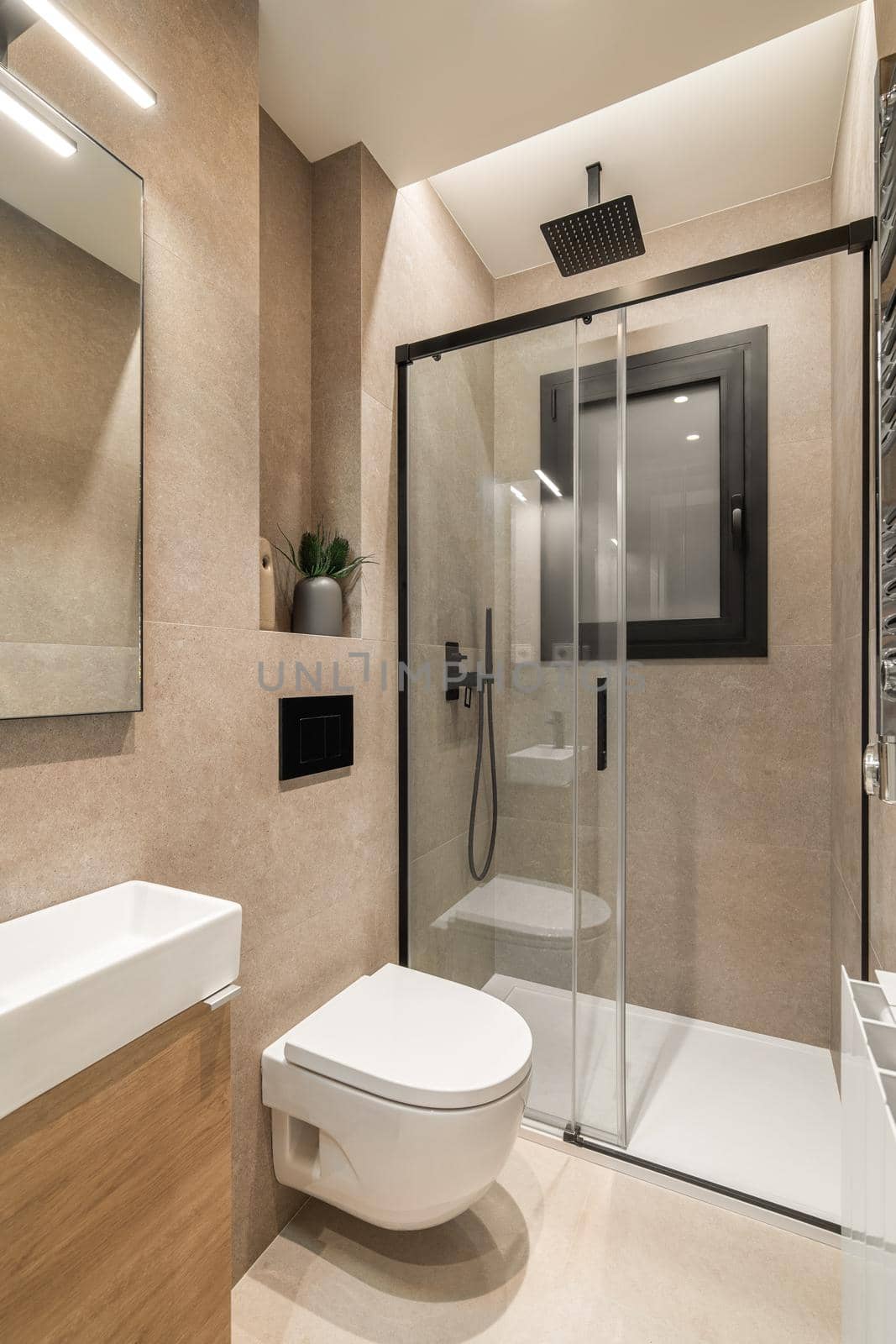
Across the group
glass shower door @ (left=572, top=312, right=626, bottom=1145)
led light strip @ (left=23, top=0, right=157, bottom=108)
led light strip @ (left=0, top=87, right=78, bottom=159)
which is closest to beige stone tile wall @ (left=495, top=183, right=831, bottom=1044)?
glass shower door @ (left=572, top=312, right=626, bottom=1145)

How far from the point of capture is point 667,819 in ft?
7.38

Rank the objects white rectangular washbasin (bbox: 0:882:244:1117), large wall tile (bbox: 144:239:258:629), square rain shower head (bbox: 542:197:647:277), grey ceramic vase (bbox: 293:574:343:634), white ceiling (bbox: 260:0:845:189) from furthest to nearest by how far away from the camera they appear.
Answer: square rain shower head (bbox: 542:197:647:277) → grey ceramic vase (bbox: 293:574:343:634) → white ceiling (bbox: 260:0:845:189) → large wall tile (bbox: 144:239:258:629) → white rectangular washbasin (bbox: 0:882:244:1117)

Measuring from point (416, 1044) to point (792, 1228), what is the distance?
3.11 feet

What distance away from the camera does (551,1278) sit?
130cm

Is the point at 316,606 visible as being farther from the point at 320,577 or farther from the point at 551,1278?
the point at 551,1278

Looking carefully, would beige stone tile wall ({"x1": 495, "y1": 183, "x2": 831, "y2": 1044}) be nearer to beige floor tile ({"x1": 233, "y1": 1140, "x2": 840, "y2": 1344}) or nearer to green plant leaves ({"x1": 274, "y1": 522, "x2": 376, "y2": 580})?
beige floor tile ({"x1": 233, "y1": 1140, "x2": 840, "y2": 1344})

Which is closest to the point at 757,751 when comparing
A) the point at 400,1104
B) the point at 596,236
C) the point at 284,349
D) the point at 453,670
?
the point at 453,670

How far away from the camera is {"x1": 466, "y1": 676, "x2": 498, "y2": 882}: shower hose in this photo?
1.83m

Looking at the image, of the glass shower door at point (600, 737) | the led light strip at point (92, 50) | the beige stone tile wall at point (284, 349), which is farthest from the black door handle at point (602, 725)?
the led light strip at point (92, 50)

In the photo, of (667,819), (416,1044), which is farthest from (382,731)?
(667,819)

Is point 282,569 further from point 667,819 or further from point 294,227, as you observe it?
point 667,819

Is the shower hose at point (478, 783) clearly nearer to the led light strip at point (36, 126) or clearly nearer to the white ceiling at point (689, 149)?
the led light strip at point (36, 126)

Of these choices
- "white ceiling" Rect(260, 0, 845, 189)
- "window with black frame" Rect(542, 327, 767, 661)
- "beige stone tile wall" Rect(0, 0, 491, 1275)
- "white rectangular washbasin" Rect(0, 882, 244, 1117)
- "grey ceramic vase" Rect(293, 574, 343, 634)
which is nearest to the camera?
"white rectangular washbasin" Rect(0, 882, 244, 1117)

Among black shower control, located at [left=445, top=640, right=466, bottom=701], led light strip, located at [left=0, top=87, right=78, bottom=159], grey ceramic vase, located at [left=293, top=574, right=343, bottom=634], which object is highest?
led light strip, located at [left=0, top=87, right=78, bottom=159]
